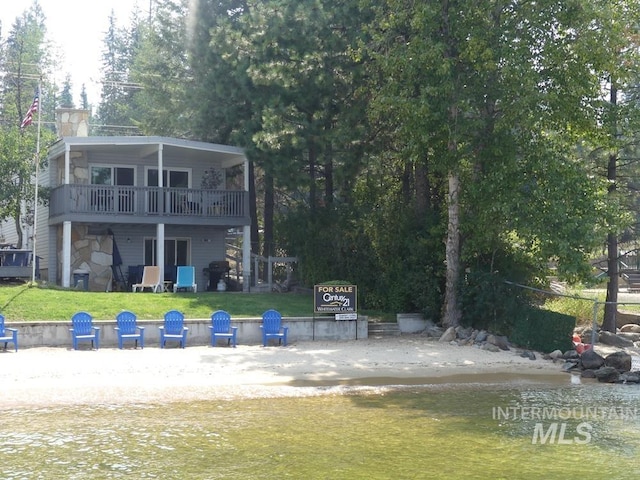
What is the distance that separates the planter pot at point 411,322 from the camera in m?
22.2

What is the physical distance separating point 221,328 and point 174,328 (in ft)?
3.68

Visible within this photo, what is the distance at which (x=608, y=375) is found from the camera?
16.6 meters

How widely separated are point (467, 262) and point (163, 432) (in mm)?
13252

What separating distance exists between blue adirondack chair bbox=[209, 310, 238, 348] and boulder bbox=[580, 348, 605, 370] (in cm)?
810

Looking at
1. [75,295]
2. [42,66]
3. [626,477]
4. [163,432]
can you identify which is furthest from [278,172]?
[42,66]

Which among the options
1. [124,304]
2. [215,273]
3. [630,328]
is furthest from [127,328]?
[630,328]

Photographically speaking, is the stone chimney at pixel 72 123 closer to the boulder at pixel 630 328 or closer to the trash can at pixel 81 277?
the trash can at pixel 81 277

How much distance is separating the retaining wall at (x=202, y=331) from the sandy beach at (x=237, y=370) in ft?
1.47

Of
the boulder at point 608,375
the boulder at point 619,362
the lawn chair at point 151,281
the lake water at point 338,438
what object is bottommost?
the lake water at point 338,438

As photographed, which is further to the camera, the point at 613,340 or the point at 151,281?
the point at 151,281

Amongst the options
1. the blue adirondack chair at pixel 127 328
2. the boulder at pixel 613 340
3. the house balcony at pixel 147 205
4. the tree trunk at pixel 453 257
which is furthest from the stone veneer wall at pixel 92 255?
the boulder at pixel 613 340

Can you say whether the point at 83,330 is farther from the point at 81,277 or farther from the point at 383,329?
the point at 81,277

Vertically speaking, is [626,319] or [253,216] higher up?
[253,216]

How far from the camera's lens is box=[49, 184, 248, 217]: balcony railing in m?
25.4
